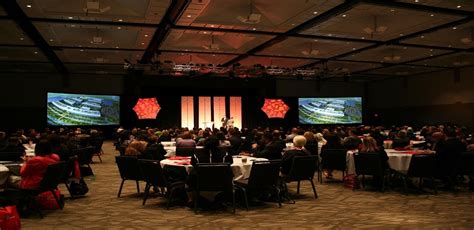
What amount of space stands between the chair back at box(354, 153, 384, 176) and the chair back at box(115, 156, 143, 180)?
414 centimetres

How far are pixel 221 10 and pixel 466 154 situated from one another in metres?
7.71

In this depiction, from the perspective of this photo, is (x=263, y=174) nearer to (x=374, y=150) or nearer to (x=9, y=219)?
(x=374, y=150)

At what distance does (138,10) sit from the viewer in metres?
12.2

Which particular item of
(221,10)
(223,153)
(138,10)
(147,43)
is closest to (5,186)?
(223,153)

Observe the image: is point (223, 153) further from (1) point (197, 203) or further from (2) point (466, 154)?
(2) point (466, 154)

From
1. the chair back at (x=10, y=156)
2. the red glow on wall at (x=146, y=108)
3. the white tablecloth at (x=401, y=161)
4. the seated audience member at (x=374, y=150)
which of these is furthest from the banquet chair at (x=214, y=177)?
the red glow on wall at (x=146, y=108)

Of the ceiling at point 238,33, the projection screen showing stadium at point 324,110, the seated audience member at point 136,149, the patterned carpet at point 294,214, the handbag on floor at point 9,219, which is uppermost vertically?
the ceiling at point 238,33

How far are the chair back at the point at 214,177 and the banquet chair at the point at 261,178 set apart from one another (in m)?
0.41

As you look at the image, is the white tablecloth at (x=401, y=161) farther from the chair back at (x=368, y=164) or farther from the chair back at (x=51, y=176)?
the chair back at (x=51, y=176)

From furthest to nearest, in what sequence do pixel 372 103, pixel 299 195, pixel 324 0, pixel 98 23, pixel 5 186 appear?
pixel 372 103
pixel 98 23
pixel 324 0
pixel 299 195
pixel 5 186

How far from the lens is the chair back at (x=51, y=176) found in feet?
19.3

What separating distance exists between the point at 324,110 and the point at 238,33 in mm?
14328

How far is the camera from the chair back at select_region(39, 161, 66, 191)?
5.87m

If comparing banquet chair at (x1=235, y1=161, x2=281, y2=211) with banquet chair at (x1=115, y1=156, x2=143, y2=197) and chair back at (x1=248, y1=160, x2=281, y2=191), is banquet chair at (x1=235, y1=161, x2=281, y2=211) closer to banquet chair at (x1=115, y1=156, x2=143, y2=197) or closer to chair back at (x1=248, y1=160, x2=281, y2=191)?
chair back at (x1=248, y1=160, x2=281, y2=191)
